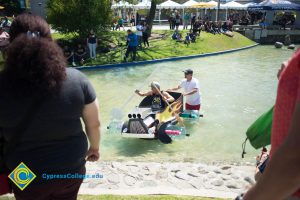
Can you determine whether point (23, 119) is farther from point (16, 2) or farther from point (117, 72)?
point (16, 2)

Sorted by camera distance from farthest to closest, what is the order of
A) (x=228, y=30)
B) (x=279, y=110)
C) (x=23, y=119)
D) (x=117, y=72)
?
(x=228, y=30), (x=117, y=72), (x=23, y=119), (x=279, y=110)

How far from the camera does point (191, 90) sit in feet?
30.6

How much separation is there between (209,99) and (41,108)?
10676mm

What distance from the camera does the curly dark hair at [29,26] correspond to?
8.02ft

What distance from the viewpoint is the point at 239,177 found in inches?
219

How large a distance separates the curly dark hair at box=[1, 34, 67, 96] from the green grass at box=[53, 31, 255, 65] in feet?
55.5

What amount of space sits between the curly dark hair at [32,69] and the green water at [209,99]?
17.1 feet

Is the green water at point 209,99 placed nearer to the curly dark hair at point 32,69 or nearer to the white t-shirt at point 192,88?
the white t-shirt at point 192,88

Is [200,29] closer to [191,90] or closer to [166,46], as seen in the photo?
[166,46]

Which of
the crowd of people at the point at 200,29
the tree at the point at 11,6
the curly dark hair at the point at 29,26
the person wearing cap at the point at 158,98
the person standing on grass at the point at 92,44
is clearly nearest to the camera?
the curly dark hair at the point at 29,26

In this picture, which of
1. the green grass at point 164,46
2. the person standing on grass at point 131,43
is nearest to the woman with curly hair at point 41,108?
the person standing on grass at point 131,43

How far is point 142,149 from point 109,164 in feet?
6.01

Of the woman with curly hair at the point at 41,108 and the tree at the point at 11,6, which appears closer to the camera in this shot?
the woman with curly hair at the point at 41,108

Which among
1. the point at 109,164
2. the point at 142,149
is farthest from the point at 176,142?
the point at 109,164
